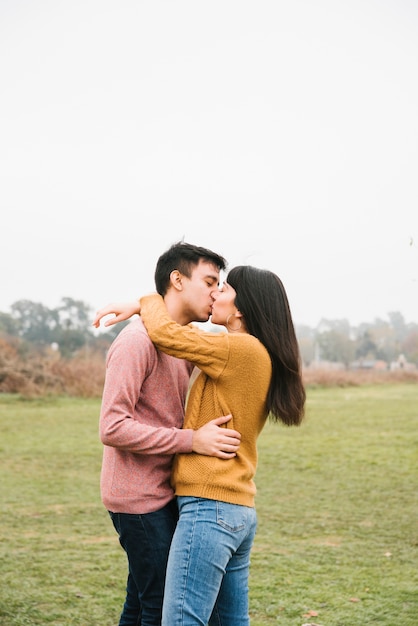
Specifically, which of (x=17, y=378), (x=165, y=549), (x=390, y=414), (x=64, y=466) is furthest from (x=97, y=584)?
(x=17, y=378)

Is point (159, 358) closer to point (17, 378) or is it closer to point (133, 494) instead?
point (133, 494)

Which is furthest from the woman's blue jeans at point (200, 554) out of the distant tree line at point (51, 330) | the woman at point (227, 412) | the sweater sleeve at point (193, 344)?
the distant tree line at point (51, 330)

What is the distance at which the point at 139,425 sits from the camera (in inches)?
95.8

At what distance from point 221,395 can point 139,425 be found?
0.93ft

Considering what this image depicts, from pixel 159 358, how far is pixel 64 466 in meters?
9.10

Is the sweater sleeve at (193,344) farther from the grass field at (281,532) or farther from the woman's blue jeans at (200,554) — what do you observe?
the grass field at (281,532)

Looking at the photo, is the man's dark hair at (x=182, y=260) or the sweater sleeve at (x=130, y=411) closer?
the sweater sleeve at (x=130, y=411)

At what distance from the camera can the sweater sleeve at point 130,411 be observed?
7.94 feet

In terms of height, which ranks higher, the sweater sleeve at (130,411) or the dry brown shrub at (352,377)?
the sweater sleeve at (130,411)

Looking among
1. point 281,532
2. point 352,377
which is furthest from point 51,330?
point 281,532

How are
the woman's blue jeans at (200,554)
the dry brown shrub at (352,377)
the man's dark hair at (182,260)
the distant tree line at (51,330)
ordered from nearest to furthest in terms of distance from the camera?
1. the woman's blue jeans at (200,554)
2. the man's dark hair at (182,260)
3. the distant tree line at (51,330)
4. the dry brown shrub at (352,377)

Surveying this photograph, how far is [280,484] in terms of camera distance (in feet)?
33.2

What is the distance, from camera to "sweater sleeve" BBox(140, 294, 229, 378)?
246 cm

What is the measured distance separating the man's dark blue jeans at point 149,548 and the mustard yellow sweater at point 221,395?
0.13m
